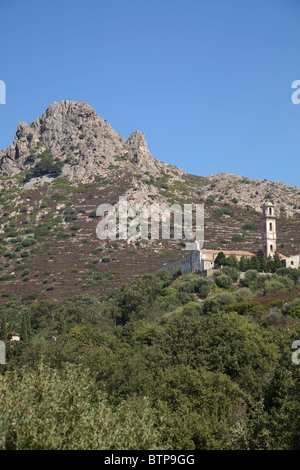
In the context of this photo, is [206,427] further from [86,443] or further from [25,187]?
[25,187]

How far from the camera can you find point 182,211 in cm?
13950

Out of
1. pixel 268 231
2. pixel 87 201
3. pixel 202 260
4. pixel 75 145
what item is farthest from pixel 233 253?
pixel 75 145

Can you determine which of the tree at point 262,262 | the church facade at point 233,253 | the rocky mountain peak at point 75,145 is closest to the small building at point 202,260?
the church facade at point 233,253

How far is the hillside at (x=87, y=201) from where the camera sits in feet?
356

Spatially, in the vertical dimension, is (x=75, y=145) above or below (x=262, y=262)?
above

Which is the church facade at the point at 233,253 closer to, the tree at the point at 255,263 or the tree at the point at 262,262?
the tree at the point at 262,262

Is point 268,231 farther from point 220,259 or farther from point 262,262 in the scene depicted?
point 220,259

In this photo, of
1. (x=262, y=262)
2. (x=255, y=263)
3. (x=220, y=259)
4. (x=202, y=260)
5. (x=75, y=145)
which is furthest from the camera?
(x=75, y=145)

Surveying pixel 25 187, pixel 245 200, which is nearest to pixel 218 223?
pixel 245 200

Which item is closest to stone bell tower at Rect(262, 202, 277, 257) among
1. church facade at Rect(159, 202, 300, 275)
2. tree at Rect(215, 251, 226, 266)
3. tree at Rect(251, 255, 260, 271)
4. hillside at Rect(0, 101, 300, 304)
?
church facade at Rect(159, 202, 300, 275)

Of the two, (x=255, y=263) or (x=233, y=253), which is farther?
(x=233, y=253)

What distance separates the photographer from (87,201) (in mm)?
140625

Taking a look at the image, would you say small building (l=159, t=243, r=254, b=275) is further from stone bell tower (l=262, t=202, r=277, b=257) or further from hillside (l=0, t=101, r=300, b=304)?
hillside (l=0, t=101, r=300, b=304)

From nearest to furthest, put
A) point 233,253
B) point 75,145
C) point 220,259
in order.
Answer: point 220,259, point 233,253, point 75,145
